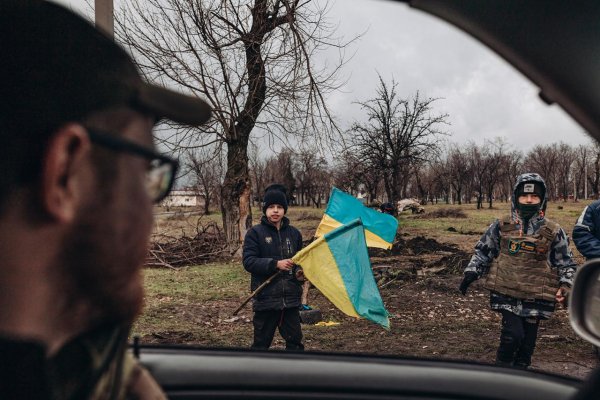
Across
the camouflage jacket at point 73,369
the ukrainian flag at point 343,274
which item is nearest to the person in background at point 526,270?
the ukrainian flag at point 343,274

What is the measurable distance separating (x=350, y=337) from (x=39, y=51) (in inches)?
228

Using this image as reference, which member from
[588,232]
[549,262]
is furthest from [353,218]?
[588,232]

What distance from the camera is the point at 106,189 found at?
79 cm

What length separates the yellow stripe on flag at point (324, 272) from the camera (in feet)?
15.2

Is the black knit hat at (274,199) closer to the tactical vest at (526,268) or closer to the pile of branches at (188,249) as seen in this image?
the tactical vest at (526,268)

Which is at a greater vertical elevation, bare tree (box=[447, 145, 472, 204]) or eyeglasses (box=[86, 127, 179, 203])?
bare tree (box=[447, 145, 472, 204])

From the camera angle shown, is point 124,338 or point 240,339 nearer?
point 124,338

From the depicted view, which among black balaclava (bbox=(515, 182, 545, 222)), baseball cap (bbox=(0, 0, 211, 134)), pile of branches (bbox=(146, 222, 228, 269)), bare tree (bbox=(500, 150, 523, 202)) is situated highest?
bare tree (bbox=(500, 150, 523, 202))

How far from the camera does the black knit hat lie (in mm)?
4867

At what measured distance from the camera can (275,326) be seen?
184 inches

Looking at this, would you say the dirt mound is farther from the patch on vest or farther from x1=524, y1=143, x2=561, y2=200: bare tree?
the patch on vest

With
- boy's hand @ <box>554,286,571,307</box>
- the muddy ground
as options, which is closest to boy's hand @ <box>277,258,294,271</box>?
the muddy ground

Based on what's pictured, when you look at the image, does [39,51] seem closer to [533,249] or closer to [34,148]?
[34,148]

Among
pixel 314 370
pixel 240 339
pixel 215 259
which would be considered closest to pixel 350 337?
pixel 240 339
